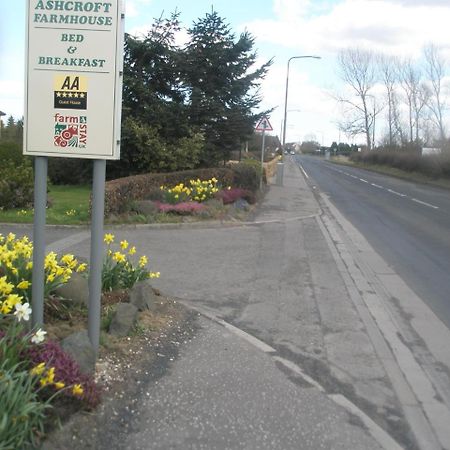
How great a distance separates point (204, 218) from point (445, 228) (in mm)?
6485

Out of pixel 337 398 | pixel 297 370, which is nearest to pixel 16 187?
pixel 297 370

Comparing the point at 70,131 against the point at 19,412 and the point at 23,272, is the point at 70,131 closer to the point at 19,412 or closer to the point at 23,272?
the point at 23,272

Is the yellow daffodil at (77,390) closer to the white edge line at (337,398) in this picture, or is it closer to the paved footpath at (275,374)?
the paved footpath at (275,374)

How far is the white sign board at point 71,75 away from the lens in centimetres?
394

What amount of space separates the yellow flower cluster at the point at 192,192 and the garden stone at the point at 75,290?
31.2ft

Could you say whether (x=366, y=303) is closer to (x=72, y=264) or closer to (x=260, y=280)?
(x=260, y=280)

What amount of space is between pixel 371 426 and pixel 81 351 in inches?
76.7

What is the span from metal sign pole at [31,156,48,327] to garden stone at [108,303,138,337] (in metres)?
0.74

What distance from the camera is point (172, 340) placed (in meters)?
4.97

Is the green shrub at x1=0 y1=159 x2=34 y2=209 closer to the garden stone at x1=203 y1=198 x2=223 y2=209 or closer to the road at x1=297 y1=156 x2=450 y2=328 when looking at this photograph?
the garden stone at x1=203 y1=198 x2=223 y2=209

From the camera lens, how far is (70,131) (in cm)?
400

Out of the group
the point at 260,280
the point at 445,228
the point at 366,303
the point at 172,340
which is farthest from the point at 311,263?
the point at 445,228

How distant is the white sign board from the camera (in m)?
3.94

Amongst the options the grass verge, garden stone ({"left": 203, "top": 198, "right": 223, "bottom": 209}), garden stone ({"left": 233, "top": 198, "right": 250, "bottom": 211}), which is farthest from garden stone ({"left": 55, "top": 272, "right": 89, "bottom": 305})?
garden stone ({"left": 233, "top": 198, "right": 250, "bottom": 211})
